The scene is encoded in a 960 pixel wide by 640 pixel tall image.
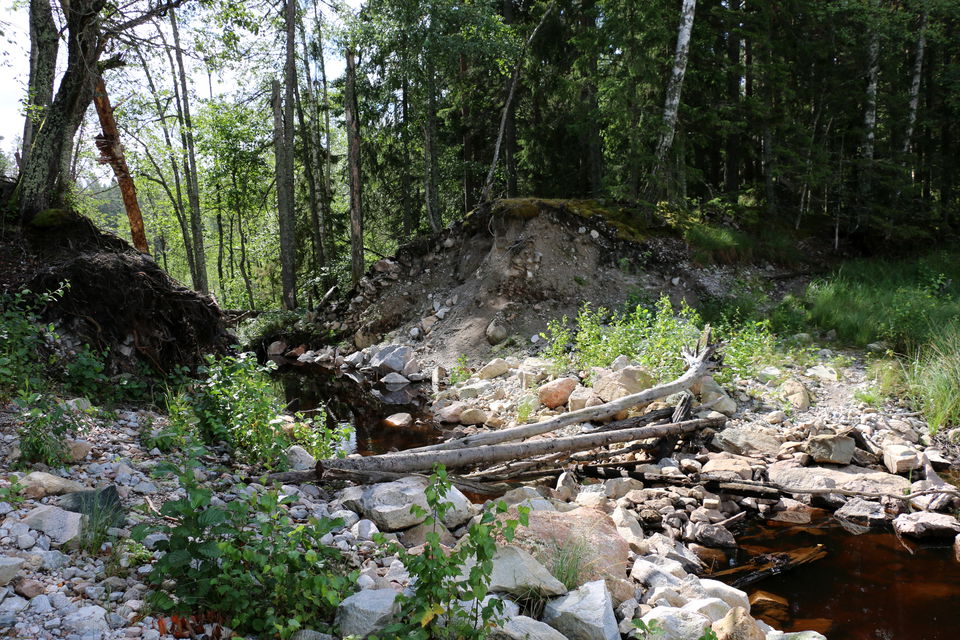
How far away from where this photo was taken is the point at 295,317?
1547 cm

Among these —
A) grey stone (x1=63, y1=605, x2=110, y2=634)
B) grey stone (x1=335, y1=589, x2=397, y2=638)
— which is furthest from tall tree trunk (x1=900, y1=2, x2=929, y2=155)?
grey stone (x1=63, y1=605, x2=110, y2=634)

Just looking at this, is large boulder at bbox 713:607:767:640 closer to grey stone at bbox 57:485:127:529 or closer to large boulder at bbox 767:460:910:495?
large boulder at bbox 767:460:910:495

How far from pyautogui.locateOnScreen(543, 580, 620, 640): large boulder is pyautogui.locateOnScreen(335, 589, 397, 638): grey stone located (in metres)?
0.93

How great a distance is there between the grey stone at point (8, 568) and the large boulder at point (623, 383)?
5900 millimetres

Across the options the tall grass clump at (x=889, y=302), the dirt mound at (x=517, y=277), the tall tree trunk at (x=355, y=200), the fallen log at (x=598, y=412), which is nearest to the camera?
the fallen log at (x=598, y=412)

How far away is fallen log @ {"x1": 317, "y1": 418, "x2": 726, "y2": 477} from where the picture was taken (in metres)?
4.63

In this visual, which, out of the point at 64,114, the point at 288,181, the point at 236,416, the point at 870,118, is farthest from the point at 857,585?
the point at 288,181

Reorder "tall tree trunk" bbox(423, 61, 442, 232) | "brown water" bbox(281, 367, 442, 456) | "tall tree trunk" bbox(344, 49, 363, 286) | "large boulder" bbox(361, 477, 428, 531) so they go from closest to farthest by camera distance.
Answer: "large boulder" bbox(361, 477, 428, 531) → "brown water" bbox(281, 367, 442, 456) → "tall tree trunk" bbox(344, 49, 363, 286) → "tall tree trunk" bbox(423, 61, 442, 232)

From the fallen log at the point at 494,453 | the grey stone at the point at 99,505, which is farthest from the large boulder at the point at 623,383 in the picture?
the grey stone at the point at 99,505

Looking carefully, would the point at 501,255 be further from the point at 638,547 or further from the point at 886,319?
the point at 638,547

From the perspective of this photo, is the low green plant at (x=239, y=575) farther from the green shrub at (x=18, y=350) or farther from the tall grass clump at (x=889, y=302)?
the tall grass clump at (x=889, y=302)

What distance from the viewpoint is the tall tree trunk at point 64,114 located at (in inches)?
244

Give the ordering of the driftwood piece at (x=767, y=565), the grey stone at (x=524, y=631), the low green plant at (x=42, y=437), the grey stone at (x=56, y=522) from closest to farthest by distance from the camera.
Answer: the grey stone at (x=524, y=631) < the grey stone at (x=56, y=522) < the low green plant at (x=42, y=437) < the driftwood piece at (x=767, y=565)

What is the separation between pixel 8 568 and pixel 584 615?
102 inches
